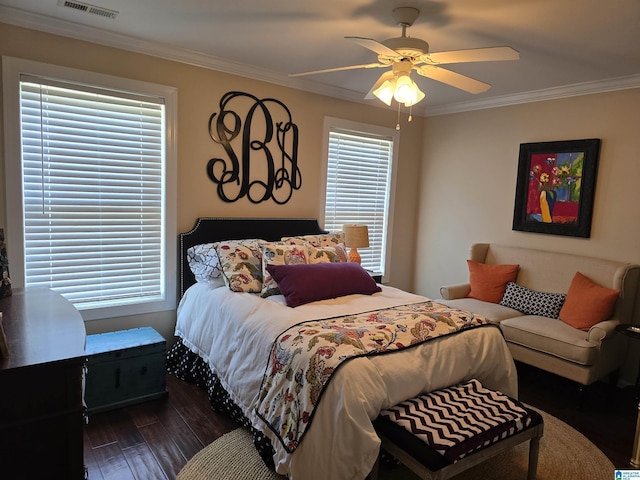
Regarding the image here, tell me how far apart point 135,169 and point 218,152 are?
2.30 ft

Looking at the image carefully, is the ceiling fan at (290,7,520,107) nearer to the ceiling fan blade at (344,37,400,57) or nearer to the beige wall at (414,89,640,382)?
the ceiling fan blade at (344,37,400,57)

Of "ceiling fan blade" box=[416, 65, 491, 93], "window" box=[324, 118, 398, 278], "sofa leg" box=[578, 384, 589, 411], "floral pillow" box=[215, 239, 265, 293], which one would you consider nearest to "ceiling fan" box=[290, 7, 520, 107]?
"ceiling fan blade" box=[416, 65, 491, 93]

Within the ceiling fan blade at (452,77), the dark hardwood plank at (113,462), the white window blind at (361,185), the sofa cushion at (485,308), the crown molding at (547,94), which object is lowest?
the dark hardwood plank at (113,462)

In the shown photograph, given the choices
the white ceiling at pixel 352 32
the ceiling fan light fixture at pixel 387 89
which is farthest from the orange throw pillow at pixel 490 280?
the ceiling fan light fixture at pixel 387 89

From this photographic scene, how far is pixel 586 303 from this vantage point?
3.39 metres

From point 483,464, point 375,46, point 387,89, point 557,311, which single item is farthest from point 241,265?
point 557,311

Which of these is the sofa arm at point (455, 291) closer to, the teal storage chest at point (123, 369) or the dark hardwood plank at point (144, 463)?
the teal storage chest at point (123, 369)

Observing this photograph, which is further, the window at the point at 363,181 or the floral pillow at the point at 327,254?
the window at the point at 363,181

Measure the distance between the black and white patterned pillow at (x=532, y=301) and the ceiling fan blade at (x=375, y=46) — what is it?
261 centimetres

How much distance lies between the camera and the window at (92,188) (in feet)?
9.26

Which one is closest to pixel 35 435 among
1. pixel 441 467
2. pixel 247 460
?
pixel 247 460

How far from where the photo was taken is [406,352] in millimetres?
2217

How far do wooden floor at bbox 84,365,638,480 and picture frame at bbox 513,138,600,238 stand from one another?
4.71 ft

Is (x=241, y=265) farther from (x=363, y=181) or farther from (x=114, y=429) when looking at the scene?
(x=363, y=181)
